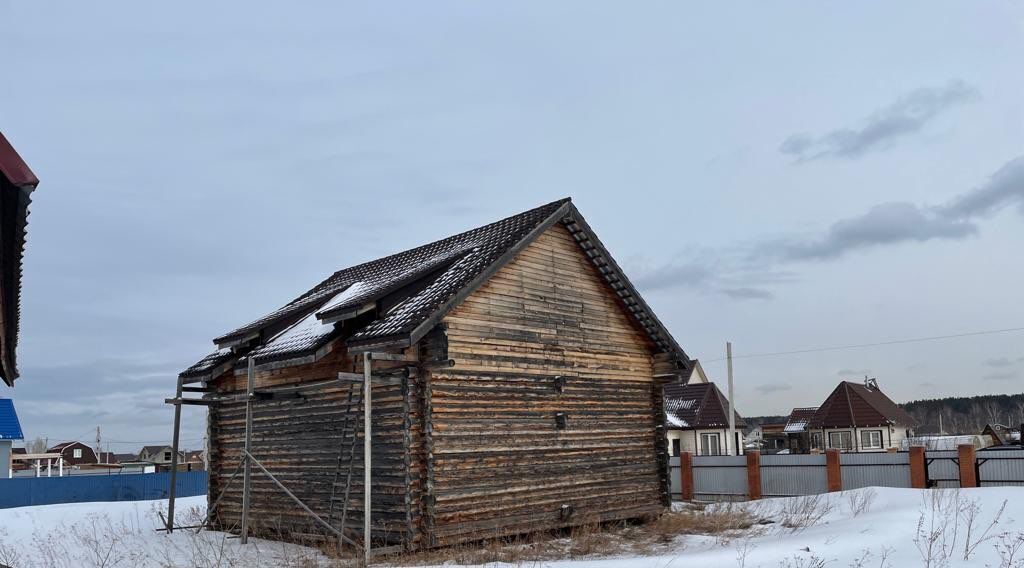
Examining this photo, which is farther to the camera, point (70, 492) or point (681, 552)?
point (70, 492)

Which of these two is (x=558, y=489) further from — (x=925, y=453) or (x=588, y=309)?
(x=925, y=453)

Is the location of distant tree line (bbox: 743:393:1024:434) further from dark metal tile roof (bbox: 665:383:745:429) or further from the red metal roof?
the red metal roof

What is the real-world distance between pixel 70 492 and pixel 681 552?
3251cm

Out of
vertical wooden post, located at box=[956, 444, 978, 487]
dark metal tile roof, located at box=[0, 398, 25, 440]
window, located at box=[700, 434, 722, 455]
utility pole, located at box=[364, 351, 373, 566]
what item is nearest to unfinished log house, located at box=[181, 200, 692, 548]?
utility pole, located at box=[364, 351, 373, 566]

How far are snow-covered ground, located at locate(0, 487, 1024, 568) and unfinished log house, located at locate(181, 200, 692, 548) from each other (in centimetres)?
185

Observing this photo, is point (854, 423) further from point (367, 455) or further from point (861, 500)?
point (367, 455)

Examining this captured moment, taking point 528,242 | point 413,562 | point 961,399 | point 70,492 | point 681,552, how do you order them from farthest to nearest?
point 961,399, point 70,492, point 528,242, point 681,552, point 413,562

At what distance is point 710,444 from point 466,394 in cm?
3423

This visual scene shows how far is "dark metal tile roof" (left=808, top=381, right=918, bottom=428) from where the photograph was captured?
53.2m

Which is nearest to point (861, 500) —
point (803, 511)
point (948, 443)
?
point (803, 511)

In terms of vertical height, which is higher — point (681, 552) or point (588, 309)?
point (588, 309)

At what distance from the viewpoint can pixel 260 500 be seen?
20.6 meters

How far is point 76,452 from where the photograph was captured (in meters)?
98.7

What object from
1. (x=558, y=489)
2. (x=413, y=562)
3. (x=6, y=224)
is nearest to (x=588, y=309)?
(x=558, y=489)
